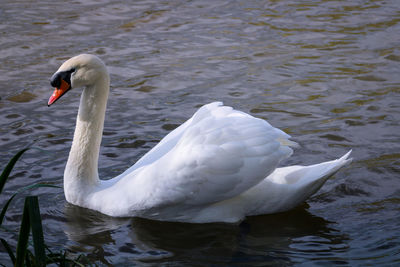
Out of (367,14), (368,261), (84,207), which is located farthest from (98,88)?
(367,14)

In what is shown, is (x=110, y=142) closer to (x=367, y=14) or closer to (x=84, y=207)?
(x=84, y=207)

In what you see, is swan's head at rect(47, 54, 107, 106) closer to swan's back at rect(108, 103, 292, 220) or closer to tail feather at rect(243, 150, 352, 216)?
swan's back at rect(108, 103, 292, 220)

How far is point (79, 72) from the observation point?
214 inches

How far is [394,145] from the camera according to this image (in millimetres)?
6465

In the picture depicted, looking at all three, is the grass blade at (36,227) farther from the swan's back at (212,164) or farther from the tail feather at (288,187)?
the tail feather at (288,187)

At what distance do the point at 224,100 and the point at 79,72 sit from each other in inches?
108

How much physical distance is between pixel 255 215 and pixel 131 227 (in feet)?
3.19

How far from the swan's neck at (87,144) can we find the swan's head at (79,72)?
0.07 m

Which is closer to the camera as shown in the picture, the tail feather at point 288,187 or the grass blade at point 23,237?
the grass blade at point 23,237

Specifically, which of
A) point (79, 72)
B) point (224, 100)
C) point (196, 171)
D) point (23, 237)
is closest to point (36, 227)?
point (23, 237)

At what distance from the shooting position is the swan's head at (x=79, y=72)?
17.8 feet

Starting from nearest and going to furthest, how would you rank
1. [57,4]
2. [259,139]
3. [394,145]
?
1. [259,139]
2. [394,145]
3. [57,4]

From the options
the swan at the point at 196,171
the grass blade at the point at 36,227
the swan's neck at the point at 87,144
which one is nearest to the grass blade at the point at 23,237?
the grass blade at the point at 36,227

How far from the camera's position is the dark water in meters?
5.03
